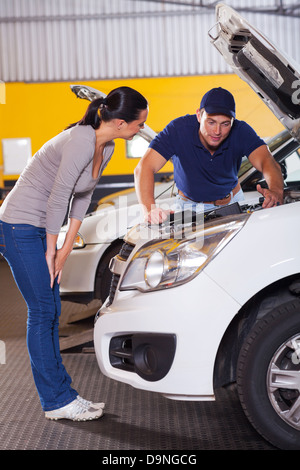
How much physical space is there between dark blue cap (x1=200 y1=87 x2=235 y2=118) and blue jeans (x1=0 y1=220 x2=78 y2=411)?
1065mm

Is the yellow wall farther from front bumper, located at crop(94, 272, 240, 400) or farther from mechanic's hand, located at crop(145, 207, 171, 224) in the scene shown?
front bumper, located at crop(94, 272, 240, 400)

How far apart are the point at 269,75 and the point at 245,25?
303 mm

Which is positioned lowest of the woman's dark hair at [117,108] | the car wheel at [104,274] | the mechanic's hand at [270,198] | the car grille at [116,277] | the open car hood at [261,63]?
the car wheel at [104,274]

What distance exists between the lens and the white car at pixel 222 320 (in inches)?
86.8

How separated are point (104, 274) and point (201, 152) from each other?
1.55 metres

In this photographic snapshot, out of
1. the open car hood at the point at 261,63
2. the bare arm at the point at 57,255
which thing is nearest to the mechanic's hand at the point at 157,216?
the bare arm at the point at 57,255

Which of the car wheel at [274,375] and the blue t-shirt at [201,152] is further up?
the blue t-shirt at [201,152]

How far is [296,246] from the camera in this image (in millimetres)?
2230

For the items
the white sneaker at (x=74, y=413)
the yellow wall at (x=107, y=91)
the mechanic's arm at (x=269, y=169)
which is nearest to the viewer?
the white sneaker at (x=74, y=413)

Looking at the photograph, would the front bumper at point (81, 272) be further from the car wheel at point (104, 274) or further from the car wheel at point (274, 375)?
the car wheel at point (274, 375)

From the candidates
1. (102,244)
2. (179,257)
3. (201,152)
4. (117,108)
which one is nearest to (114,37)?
(102,244)

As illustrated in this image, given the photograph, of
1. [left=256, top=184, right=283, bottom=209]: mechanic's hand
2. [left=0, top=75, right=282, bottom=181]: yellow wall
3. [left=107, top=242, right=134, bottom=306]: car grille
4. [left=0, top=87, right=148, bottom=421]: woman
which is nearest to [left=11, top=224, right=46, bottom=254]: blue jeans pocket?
[left=0, top=87, right=148, bottom=421]: woman

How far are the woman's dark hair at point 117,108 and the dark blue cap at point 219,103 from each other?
0.50m

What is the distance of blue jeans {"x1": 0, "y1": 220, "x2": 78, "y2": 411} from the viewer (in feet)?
8.95
